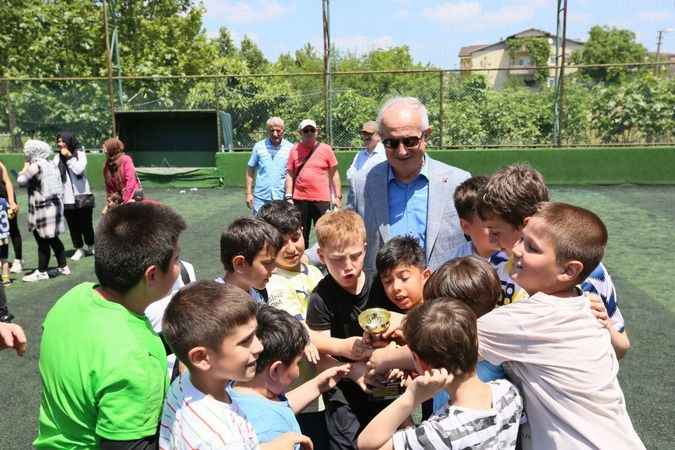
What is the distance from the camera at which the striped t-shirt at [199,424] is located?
5.25ft

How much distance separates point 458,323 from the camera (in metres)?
1.73

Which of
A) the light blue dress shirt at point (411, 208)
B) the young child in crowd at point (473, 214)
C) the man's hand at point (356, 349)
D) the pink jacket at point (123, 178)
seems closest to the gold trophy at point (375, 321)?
the man's hand at point (356, 349)

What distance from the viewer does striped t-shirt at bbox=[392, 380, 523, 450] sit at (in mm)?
1700

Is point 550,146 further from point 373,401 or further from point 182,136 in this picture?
point 373,401

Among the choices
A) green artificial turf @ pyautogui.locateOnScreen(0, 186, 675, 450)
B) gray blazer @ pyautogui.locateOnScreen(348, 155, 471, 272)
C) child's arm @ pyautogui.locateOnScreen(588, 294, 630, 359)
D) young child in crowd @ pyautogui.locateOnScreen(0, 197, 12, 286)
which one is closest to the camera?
child's arm @ pyautogui.locateOnScreen(588, 294, 630, 359)

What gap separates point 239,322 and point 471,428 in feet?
2.43

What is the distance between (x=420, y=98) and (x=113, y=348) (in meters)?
15.3

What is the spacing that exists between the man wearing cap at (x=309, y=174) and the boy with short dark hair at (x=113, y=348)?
615 cm

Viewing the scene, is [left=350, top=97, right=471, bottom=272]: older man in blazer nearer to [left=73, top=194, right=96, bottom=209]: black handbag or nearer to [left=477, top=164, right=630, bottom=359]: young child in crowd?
[left=477, top=164, right=630, bottom=359]: young child in crowd

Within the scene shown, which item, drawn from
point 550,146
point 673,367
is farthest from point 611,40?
point 673,367

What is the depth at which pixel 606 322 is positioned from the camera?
195cm

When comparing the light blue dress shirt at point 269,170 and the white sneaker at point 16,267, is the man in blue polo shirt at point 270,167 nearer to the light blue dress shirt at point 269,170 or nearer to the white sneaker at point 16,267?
the light blue dress shirt at point 269,170

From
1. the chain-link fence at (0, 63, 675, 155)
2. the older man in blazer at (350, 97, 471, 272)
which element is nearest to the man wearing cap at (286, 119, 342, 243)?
the older man in blazer at (350, 97, 471, 272)

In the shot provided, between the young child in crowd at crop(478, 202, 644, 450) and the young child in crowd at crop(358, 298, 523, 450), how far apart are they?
0.08 m
